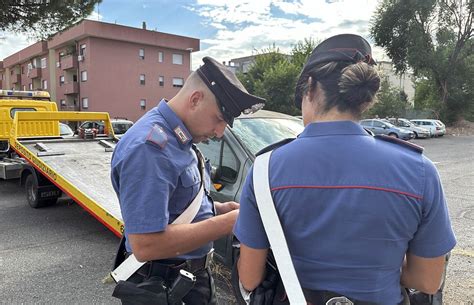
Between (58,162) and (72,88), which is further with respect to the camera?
(72,88)

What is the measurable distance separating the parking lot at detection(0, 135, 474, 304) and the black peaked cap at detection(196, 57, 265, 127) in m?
2.30

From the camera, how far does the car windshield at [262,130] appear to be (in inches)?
143

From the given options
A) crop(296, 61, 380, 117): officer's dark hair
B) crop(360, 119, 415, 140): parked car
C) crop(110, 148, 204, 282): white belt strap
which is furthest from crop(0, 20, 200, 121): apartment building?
crop(296, 61, 380, 117): officer's dark hair

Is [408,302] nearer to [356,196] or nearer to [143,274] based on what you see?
[356,196]

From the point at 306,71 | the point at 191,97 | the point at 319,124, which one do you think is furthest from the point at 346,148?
the point at 191,97

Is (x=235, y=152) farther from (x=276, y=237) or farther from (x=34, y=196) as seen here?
(x=34, y=196)

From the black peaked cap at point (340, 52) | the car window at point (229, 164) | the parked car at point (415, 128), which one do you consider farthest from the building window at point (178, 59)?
the black peaked cap at point (340, 52)

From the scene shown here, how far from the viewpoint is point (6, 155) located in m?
8.73

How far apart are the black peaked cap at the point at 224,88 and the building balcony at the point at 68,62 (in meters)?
40.1

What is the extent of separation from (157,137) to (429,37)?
121ft

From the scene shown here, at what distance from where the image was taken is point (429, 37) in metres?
33.1

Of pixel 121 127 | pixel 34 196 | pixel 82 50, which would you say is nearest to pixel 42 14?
pixel 121 127

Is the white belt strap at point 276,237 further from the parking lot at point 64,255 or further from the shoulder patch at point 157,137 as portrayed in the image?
the parking lot at point 64,255

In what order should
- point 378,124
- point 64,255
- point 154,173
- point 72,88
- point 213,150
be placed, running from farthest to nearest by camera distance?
point 72,88 → point 378,124 → point 64,255 → point 213,150 → point 154,173
